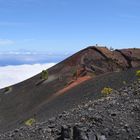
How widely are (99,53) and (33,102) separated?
42.5 ft

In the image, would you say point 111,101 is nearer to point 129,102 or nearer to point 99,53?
point 129,102

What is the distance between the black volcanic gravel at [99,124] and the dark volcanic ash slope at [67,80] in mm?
21563

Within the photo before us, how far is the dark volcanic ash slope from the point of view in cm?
4734

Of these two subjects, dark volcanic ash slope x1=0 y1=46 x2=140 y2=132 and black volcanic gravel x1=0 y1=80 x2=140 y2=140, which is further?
dark volcanic ash slope x1=0 y1=46 x2=140 y2=132

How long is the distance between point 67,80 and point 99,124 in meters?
37.1

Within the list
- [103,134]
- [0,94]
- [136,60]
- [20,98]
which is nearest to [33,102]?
[20,98]

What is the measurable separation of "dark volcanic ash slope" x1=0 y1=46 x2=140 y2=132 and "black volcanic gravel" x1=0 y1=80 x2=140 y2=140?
21.6 meters

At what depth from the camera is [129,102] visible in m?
20.8

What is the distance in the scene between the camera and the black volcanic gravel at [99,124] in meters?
17.8

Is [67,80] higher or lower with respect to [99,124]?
higher

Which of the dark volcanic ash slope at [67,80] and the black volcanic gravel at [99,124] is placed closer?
the black volcanic gravel at [99,124]

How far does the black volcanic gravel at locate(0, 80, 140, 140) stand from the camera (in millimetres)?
17797

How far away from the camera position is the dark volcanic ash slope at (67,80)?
155ft

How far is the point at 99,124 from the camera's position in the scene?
18562 millimetres
